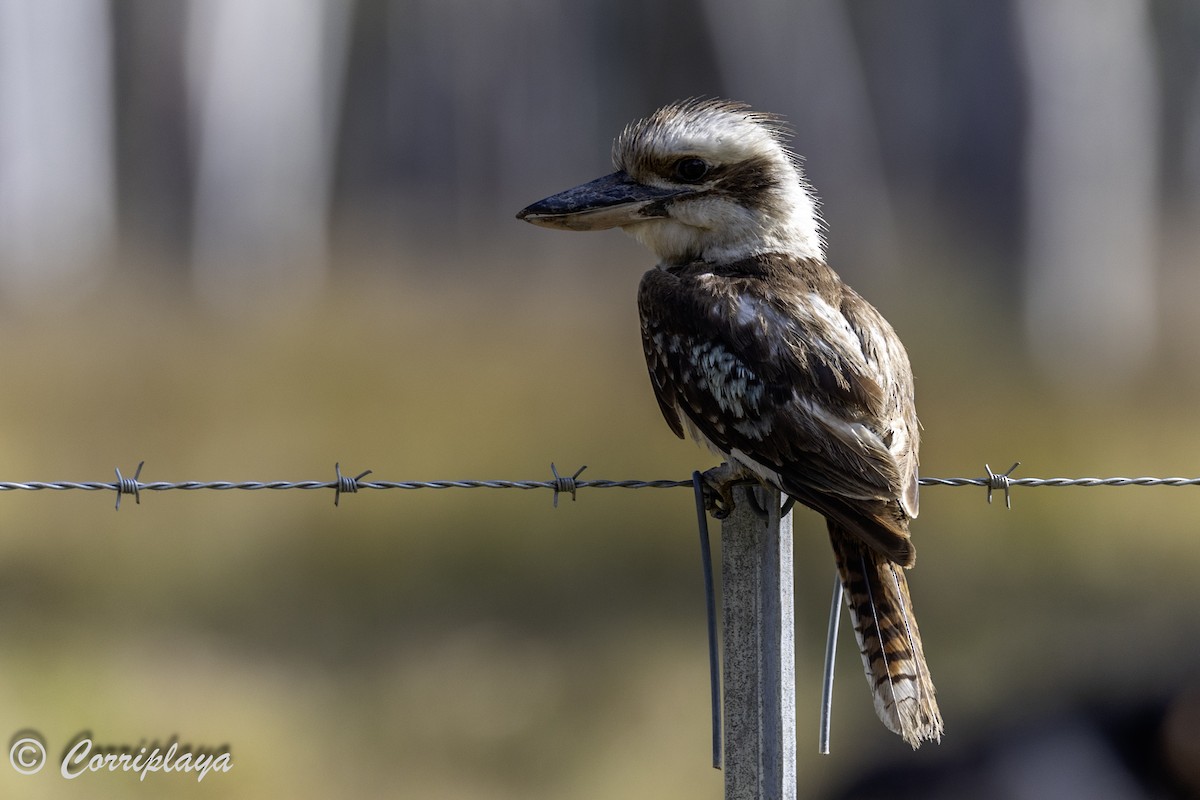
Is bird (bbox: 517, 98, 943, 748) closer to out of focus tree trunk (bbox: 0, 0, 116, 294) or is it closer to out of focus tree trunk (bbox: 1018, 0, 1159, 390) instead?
out of focus tree trunk (bbox: 0, 0, 116, 294)

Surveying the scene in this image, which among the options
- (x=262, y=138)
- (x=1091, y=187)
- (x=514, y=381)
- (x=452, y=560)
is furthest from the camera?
(x=1091, y=187)

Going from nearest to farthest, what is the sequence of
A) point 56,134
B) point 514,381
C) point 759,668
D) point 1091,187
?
point 759,668
point 514,381
point 56,134
point 1091,187

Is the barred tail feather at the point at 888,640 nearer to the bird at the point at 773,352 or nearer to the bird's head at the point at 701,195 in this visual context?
the bird at the point at 773,352

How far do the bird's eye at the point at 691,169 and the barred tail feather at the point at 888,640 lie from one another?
3.80 feet

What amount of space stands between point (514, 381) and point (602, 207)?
3436mm

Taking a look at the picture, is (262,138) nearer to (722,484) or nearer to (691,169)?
(691,169)

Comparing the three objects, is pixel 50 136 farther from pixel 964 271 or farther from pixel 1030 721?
pixel 1030 721

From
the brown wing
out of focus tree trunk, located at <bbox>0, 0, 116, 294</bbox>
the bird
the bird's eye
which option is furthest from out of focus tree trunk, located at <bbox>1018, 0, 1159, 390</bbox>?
out of focus tree trunk, located at <bbox>0, 0, 116, 294</bbox>

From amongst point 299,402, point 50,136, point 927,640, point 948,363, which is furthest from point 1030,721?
point 50,136

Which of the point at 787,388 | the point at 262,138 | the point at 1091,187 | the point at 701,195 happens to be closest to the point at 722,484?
the point at 787,388

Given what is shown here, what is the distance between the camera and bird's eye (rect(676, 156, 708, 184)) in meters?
3.70

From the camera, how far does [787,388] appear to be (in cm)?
310

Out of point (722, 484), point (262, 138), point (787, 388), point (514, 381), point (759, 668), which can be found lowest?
point (759, 668)

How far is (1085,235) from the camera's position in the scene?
330 inches
